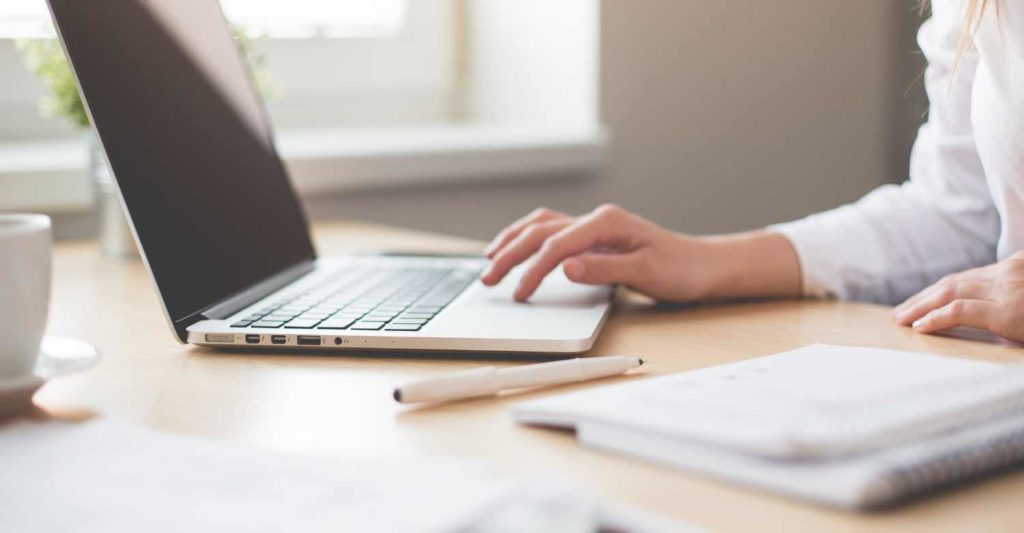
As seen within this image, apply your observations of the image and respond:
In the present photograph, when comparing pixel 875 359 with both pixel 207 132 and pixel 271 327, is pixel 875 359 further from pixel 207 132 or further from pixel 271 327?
pixel 207 132

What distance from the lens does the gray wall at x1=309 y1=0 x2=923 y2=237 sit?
68.3 inches

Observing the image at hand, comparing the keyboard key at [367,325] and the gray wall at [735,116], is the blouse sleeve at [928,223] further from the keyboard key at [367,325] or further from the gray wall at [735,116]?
the gray wall at [735,116]

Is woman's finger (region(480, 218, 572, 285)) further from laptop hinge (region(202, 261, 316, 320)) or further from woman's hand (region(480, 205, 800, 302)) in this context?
laptop hinge (region(202, 261, 316, 320))

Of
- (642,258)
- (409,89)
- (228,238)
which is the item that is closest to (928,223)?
(642,258)

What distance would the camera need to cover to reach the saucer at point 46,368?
560mm

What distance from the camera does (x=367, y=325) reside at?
0.71 m

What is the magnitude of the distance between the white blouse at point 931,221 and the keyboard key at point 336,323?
1.33 ft

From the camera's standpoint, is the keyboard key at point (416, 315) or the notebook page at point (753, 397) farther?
the keyboard key at point (416, 315)

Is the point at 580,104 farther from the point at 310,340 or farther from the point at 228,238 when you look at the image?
the point at 310,340

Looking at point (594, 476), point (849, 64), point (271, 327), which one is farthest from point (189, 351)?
point (849, 64)

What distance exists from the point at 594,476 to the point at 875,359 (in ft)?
0.63

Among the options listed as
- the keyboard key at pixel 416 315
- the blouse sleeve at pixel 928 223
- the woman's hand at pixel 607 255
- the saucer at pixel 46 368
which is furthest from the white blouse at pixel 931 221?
the saucer at pixel 46 368

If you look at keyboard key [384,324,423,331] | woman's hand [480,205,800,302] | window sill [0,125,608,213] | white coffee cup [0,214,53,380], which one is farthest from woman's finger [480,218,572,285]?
window sill [0,125,608,213]

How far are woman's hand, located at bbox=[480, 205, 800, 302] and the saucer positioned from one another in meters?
0.31
